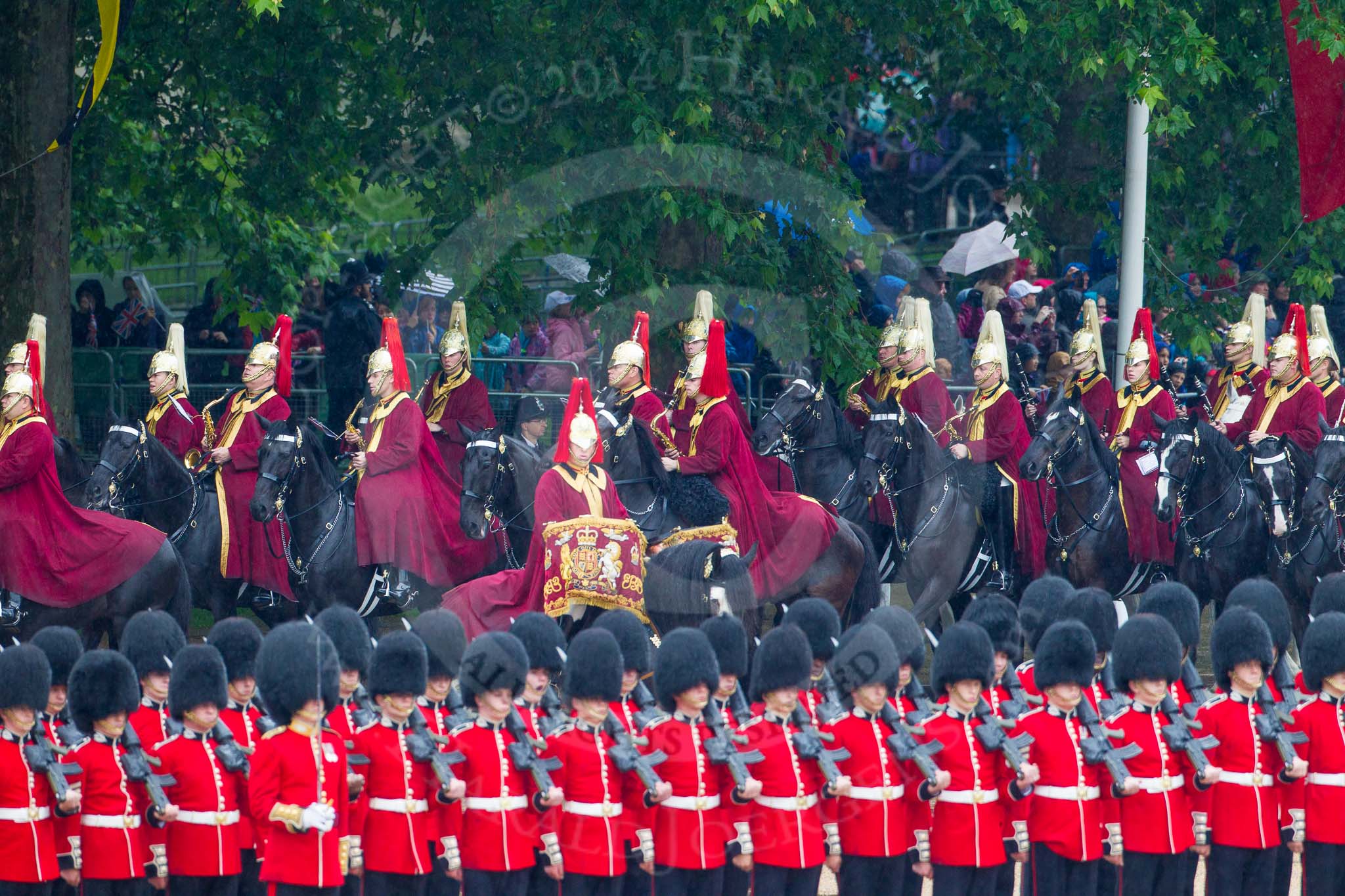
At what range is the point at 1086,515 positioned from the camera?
53.2 feet

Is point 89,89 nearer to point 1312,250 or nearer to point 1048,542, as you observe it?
point 1048,542

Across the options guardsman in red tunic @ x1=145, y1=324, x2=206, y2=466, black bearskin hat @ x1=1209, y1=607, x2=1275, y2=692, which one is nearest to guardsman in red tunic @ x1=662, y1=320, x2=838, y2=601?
guardsman in red tunic @ x1=145, y1=324, x2=206, y2=466

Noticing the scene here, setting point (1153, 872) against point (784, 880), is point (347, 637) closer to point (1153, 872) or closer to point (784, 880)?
point (784, 880)

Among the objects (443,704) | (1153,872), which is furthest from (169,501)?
(1153,872)

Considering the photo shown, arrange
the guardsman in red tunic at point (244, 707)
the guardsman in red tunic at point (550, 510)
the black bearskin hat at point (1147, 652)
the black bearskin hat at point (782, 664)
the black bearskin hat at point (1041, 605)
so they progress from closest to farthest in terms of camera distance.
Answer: the guardsman in red tunic at point (244, 707) < the black bearskin hat at point (782, 664) < the black bearskin hat at point (1147, 652) < the black bearskin hat at point (1041, 605) < the guardsman in red tunic at point (550, 510)

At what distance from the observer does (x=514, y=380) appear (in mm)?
19578

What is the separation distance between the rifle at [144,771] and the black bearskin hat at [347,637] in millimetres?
997

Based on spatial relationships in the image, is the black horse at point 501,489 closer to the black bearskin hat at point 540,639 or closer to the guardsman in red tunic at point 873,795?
the black bearskin hat at point 540,639

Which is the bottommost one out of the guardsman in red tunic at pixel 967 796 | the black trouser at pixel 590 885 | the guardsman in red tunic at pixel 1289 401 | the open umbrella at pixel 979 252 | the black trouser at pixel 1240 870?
the black trouser at pixel 1240 870

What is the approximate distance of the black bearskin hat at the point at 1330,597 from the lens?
1363 cm

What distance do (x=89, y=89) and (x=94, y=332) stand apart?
3992 millimetres

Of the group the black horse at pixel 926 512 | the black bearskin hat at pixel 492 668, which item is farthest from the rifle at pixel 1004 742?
the black horse at pixel 926 512

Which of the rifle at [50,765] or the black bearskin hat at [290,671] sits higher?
the black bearskin hat at [290,671]

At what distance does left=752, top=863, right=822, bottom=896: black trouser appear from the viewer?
11.1m
